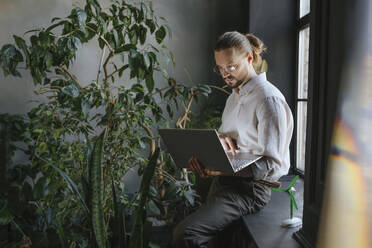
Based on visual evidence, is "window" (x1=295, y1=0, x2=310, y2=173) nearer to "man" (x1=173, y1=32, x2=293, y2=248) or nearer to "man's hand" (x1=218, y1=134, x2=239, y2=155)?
"man" (x1=173, y1=32, x2=293, y2=248)

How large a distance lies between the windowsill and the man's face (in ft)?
2.30

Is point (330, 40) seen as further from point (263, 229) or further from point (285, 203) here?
point (285, 203)

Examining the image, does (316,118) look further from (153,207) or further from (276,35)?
(276,35)

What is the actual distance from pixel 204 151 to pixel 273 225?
51 centimetres

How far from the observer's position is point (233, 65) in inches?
66.5

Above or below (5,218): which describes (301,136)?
above

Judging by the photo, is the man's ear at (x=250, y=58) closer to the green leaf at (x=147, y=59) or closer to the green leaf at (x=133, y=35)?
the green leaf at (x=147, y=59)

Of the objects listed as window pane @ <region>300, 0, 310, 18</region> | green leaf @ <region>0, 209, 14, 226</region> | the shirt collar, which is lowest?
green leaf @ <region>0, 209, 14, 226</region>

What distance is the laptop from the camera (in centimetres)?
131

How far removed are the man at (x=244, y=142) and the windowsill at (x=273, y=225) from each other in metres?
0.07

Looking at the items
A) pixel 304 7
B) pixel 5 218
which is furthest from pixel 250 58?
pixel 5 218

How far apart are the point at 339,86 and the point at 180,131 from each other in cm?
66

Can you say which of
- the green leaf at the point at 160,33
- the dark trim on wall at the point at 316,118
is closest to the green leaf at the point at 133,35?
the green leaf at the point at 160,33

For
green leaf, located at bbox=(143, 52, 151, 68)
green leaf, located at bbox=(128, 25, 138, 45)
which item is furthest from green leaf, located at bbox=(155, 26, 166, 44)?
green leaf, located at bbox=(143, 52, 151, 68)
